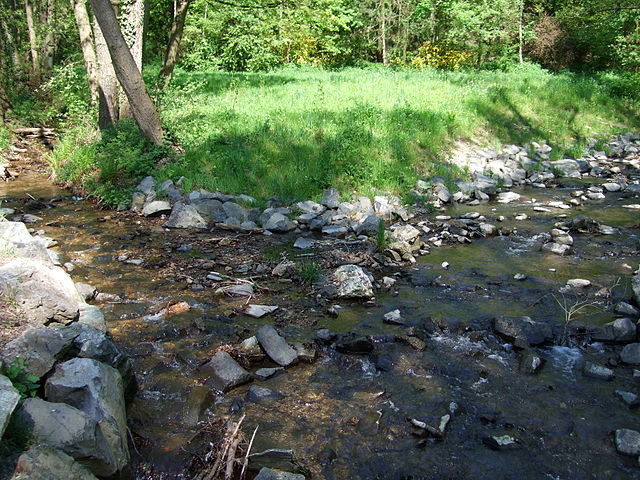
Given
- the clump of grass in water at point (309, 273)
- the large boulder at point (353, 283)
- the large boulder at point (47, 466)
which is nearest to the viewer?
the large boulder at point (47, 466)

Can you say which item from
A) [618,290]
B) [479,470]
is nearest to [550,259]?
[618,290]

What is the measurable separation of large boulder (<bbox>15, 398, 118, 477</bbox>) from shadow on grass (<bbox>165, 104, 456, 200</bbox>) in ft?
25.9

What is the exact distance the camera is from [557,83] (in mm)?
21656

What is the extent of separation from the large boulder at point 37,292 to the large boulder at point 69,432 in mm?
1487

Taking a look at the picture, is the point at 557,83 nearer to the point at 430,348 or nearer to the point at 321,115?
the point at 321,115

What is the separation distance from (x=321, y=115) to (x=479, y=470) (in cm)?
1140

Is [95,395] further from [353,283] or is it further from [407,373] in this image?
[353,283]

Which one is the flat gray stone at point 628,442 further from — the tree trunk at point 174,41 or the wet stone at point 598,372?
the tree trunk at point 174,41

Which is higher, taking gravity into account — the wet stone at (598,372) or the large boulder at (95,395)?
the large boulder at (95,395)

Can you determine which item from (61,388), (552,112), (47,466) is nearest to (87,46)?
(61,388)

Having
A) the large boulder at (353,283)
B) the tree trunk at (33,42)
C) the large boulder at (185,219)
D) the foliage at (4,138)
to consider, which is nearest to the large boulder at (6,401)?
the large boulder at (353,283)

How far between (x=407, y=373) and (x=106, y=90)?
11210mm

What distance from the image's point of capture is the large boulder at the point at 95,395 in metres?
3.80

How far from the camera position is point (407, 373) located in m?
5.33
